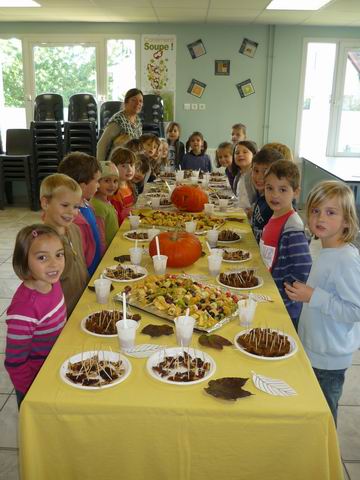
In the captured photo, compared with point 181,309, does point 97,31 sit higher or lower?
higher

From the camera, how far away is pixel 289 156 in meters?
3.25

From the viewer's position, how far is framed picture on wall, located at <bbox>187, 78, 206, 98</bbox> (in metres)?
7.92

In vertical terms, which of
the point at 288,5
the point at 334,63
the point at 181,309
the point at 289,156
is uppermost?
the point at 288,5

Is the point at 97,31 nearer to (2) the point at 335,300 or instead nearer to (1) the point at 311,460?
(2) the point at 335,300

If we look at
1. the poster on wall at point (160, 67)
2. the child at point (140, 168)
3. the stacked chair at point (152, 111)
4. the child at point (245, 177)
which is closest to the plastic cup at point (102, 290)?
the child at point (245, 177)

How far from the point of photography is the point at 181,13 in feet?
22.1

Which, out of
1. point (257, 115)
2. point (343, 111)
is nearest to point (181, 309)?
point (257, 115)

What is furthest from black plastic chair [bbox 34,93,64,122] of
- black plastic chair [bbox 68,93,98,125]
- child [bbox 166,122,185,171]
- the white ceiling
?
child [bbox 166,122,185,171]

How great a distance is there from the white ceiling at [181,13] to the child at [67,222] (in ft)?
15.4

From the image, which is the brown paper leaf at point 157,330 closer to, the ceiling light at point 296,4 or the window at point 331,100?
the ceiling light at point 296,4

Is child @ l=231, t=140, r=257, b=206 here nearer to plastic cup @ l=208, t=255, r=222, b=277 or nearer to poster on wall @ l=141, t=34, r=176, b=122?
plastic cup @ l=208, t=255, r=222, b=277

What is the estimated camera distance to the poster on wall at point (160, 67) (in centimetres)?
775

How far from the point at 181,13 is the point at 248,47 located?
60.9 inches

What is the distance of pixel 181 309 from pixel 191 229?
4.03 ft
